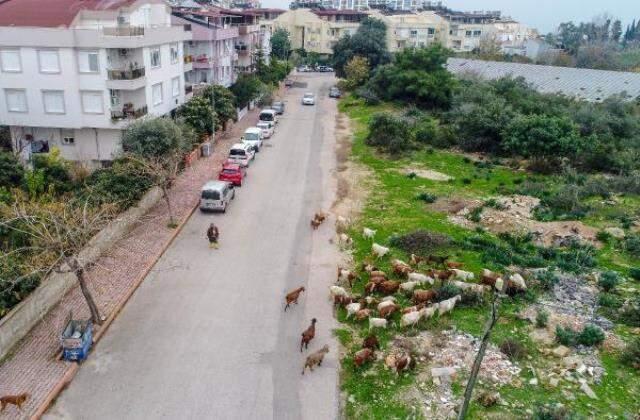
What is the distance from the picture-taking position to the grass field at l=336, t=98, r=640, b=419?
14.9 metres

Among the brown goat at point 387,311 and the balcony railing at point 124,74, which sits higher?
the balcony railing at point 124,74

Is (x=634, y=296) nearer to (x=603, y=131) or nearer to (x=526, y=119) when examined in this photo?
(x=526, y=119)

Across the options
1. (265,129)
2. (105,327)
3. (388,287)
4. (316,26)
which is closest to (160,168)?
(105,327)

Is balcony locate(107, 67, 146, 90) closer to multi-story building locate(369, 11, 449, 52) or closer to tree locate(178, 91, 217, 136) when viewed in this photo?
tree locate(178, 91, 217, 136)

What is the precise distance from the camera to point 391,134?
43.0 m

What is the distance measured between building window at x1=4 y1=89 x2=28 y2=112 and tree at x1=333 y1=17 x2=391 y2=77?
52.2 meters

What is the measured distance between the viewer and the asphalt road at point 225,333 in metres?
15.2

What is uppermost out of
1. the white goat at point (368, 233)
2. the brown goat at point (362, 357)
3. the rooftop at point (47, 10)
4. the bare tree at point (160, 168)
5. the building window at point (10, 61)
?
the rooftop at point (47, 10)

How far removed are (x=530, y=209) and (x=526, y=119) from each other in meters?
11.1

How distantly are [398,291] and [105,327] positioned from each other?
10.8 metres

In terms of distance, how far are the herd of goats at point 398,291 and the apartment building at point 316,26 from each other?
97590mm

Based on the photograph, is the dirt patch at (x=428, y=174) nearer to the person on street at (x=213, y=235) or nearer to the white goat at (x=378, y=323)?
the person on street at (x=213, y=235)

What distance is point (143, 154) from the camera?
30172mm

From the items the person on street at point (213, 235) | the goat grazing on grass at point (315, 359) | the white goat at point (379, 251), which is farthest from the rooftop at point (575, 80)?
the goat grazing on grass at point (315, 359)
